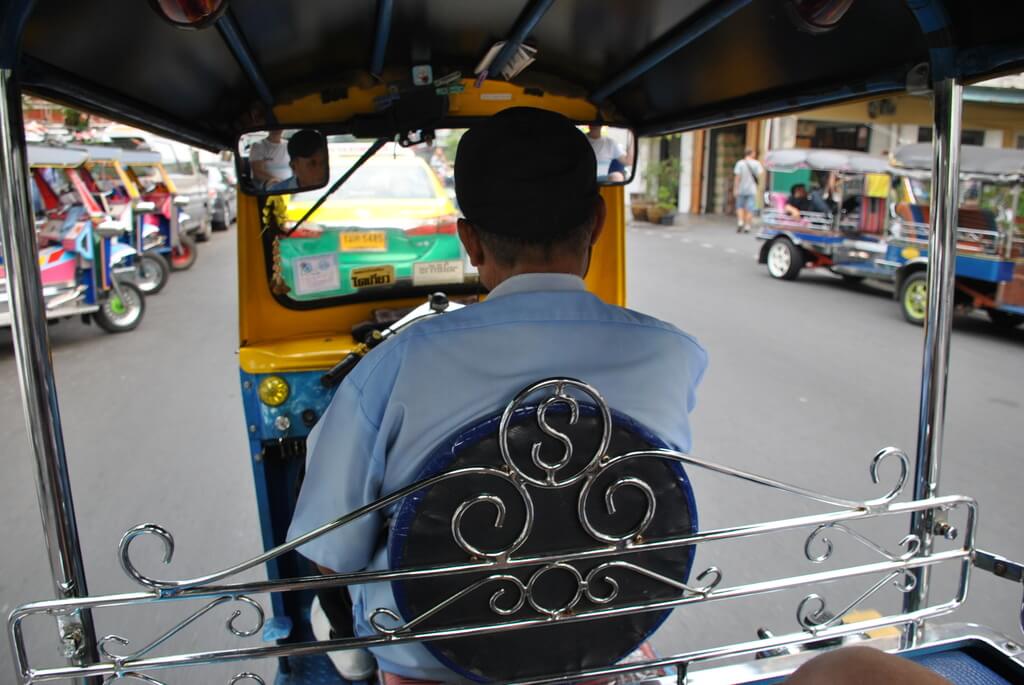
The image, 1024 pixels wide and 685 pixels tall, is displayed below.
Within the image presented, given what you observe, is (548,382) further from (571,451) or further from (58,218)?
(58,218)

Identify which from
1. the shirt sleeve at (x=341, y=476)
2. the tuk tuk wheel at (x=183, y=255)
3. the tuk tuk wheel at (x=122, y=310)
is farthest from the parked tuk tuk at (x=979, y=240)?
the tuk tuk wheel at (x=183, y=255)

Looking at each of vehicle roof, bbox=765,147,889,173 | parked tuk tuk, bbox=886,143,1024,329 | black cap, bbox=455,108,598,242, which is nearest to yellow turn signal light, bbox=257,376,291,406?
black cap, bbox=455,108,598,242

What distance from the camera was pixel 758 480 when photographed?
1.43 metres

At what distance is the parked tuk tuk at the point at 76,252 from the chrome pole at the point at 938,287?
7.48m

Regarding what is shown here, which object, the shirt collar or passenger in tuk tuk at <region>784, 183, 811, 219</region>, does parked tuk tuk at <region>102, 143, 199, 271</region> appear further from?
the shirt collar

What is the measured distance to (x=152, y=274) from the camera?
10.5 metres

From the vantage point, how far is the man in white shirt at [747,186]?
1632 centimetres

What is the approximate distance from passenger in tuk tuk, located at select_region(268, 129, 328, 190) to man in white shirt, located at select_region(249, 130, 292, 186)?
0.05ft

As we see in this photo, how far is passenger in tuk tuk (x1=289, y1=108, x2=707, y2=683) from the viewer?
4.24ft

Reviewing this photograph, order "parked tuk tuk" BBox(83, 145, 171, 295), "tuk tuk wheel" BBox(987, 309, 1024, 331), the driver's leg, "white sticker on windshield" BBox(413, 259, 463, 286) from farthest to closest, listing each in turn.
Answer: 1. "parked tuk tuk" BBox(83, 145, 171, 295)
2. "tuk tuk wheel" BBox(987, 309, 1024, 331)
3. "white sticker on windshield" BBox(413, 259, 463, 286)
4. the driver's leg

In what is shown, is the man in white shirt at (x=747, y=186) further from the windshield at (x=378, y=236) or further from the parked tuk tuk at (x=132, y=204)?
the windshield at (x=378, y=236)

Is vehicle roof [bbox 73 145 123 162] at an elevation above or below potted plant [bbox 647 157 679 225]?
above

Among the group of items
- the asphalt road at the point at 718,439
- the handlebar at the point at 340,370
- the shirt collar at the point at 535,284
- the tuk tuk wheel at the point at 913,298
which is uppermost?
the shirt collar at the point at 535,284

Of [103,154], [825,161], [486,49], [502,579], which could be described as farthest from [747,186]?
[502,579]
